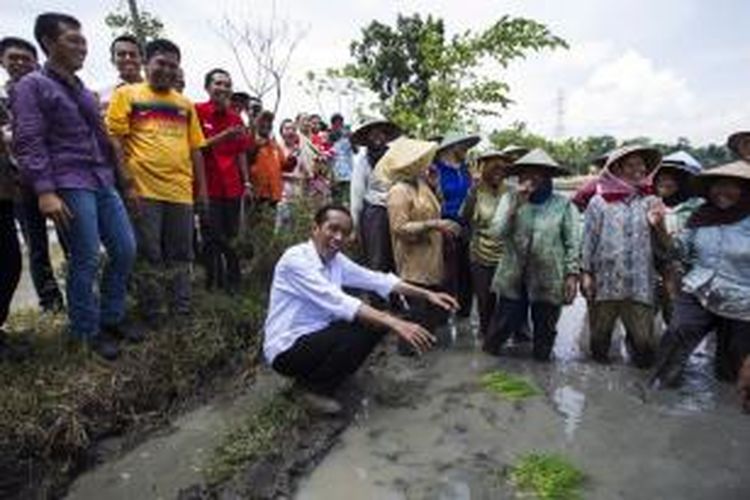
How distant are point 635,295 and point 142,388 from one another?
3.63 m

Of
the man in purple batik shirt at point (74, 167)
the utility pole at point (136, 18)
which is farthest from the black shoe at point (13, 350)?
the utility pole at point (136, 18)

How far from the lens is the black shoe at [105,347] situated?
16.3 ft

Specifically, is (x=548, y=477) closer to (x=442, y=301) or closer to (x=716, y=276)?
(x=442, y=301)

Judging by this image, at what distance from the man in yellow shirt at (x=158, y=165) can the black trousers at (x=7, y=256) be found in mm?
772

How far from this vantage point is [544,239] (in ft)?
18.9

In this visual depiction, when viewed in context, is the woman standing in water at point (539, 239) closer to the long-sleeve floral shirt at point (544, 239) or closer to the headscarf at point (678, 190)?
the long-sleeve floral shirt at point (544, 239)

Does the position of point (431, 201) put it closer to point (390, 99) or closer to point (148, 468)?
point (148, 468)

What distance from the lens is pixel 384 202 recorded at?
6.66 meters

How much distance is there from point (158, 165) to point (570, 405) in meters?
3.33

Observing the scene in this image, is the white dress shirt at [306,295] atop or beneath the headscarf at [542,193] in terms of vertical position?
beneath

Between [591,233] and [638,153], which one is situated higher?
[638,153]

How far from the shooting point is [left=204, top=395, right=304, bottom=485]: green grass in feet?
13.7

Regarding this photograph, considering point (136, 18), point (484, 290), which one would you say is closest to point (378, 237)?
point (484, 290)

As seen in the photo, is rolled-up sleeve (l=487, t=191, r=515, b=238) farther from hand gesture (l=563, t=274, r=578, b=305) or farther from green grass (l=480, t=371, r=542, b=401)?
green grass (l=480, t=371, r=542, b=401)
